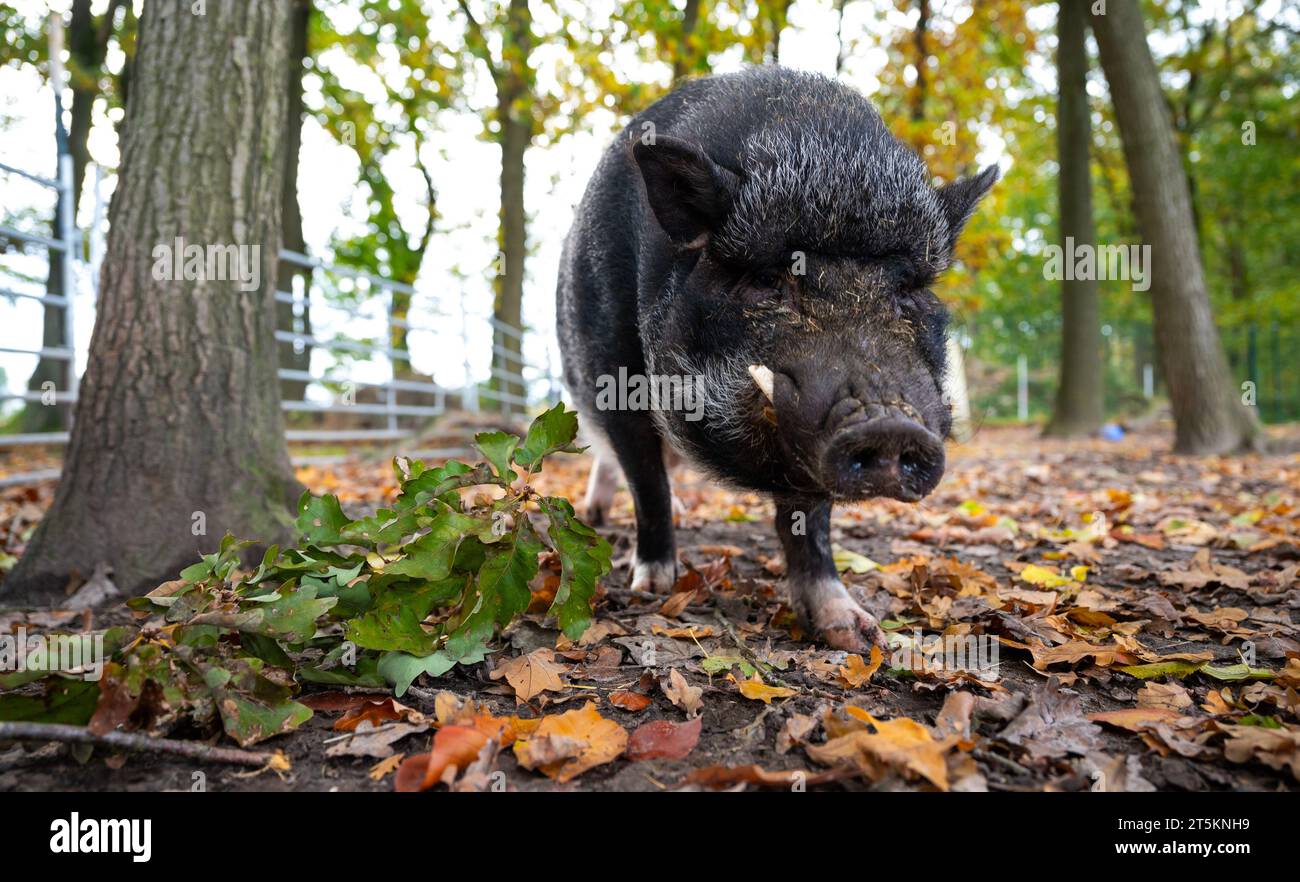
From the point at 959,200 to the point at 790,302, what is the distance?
0.97m

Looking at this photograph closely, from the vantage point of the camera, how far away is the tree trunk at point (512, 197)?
13.9 metres

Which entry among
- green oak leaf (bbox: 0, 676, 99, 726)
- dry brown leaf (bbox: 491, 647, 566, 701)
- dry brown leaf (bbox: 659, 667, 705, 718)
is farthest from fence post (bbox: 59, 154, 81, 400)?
dry brown leaf (bbox: 659, 667, 705, 718)

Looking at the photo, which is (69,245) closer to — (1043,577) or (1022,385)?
(1043,577)

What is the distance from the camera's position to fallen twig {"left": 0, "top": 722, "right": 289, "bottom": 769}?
189 cm

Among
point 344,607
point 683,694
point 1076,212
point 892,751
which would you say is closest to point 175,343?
point 344,607

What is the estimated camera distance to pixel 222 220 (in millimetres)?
3875

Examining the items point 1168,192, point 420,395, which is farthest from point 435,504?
point 420,395

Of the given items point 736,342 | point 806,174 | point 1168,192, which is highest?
point 1168,192

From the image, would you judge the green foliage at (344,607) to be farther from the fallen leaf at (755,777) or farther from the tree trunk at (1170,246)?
the tree trunk at (1170,246)

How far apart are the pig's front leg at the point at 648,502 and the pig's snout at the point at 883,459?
1.58m

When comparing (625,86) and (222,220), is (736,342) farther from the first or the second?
(625,86)

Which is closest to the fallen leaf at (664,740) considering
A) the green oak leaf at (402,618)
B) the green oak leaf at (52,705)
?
the green oak leaf at (402,618)

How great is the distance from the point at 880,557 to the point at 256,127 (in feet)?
12.3

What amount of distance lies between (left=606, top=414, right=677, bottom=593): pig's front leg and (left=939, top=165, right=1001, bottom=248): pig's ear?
1458mm
